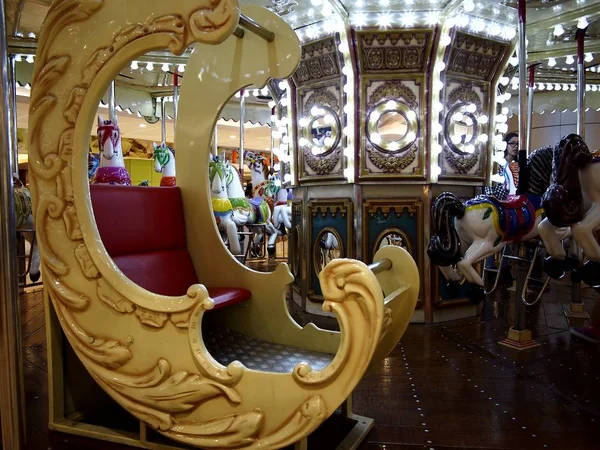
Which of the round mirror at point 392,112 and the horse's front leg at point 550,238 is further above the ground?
the round mirror at point 392,112

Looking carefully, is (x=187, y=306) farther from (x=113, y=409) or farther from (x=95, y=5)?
(x=95, y=5)

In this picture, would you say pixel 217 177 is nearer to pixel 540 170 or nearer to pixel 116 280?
pixel 540 170

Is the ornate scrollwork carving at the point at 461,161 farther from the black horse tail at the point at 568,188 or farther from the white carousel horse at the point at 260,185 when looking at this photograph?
the white carousel horse at the point at 260,185

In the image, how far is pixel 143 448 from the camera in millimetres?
1799

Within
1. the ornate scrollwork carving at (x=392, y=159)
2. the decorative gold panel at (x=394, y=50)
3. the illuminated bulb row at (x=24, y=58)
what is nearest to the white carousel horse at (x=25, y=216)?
the illuminated bulb row at (x=24, y=58)

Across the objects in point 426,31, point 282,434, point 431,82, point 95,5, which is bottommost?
point 282,434

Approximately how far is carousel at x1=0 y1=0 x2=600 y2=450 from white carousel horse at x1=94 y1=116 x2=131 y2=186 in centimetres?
1

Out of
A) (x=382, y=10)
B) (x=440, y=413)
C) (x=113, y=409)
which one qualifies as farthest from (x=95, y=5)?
(x=382, y=10)

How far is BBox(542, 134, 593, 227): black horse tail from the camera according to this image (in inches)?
114

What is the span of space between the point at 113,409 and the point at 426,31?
135 inches

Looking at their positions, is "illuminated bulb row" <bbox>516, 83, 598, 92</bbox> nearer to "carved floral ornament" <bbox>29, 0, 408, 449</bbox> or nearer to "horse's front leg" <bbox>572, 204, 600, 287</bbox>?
"horse's front leg" <bbox>572, 204, 600, 287</bbox>

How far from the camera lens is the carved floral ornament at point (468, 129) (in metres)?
4.07

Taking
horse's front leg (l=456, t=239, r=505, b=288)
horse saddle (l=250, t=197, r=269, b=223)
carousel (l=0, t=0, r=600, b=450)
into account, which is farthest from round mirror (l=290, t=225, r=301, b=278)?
horse saddle (l=250, t=197, r=269, b=223)

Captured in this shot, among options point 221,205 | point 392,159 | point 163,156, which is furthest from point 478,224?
point 163,156
